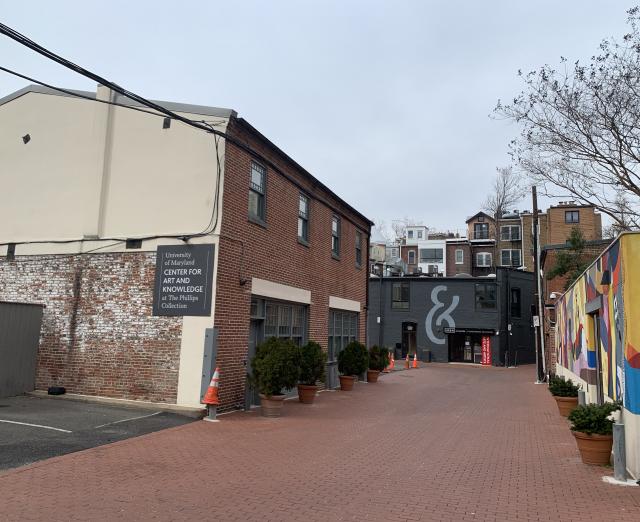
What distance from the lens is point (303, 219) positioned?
17.0m

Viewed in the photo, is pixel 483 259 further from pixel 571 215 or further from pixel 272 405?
pixel 272 405

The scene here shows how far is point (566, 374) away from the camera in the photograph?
1855 cm

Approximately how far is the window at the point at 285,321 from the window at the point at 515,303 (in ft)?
97.7

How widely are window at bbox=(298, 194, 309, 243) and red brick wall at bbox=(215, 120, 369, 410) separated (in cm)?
19

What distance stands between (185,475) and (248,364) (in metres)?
6.31

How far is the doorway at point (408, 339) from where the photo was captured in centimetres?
4375

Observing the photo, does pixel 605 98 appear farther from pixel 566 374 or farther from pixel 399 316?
pixel 399 316

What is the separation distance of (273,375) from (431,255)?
59321 millimetres

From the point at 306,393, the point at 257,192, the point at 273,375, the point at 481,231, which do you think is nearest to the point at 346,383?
the point at 306,393

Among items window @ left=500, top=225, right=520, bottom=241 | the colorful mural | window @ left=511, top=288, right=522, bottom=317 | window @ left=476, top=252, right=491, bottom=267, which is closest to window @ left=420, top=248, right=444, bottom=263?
window @ left=476, top=252, right=491, bottom=267

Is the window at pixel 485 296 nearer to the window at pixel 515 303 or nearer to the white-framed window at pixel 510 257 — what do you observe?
the window at pixel 515 303

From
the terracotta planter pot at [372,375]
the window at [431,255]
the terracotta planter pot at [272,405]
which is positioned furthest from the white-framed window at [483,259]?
the terracotta planter pot at [272,405]

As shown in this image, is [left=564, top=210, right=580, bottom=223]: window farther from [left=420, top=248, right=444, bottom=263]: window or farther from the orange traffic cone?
the orange traffic cone

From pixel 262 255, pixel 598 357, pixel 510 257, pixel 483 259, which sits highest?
pixel 483 259
